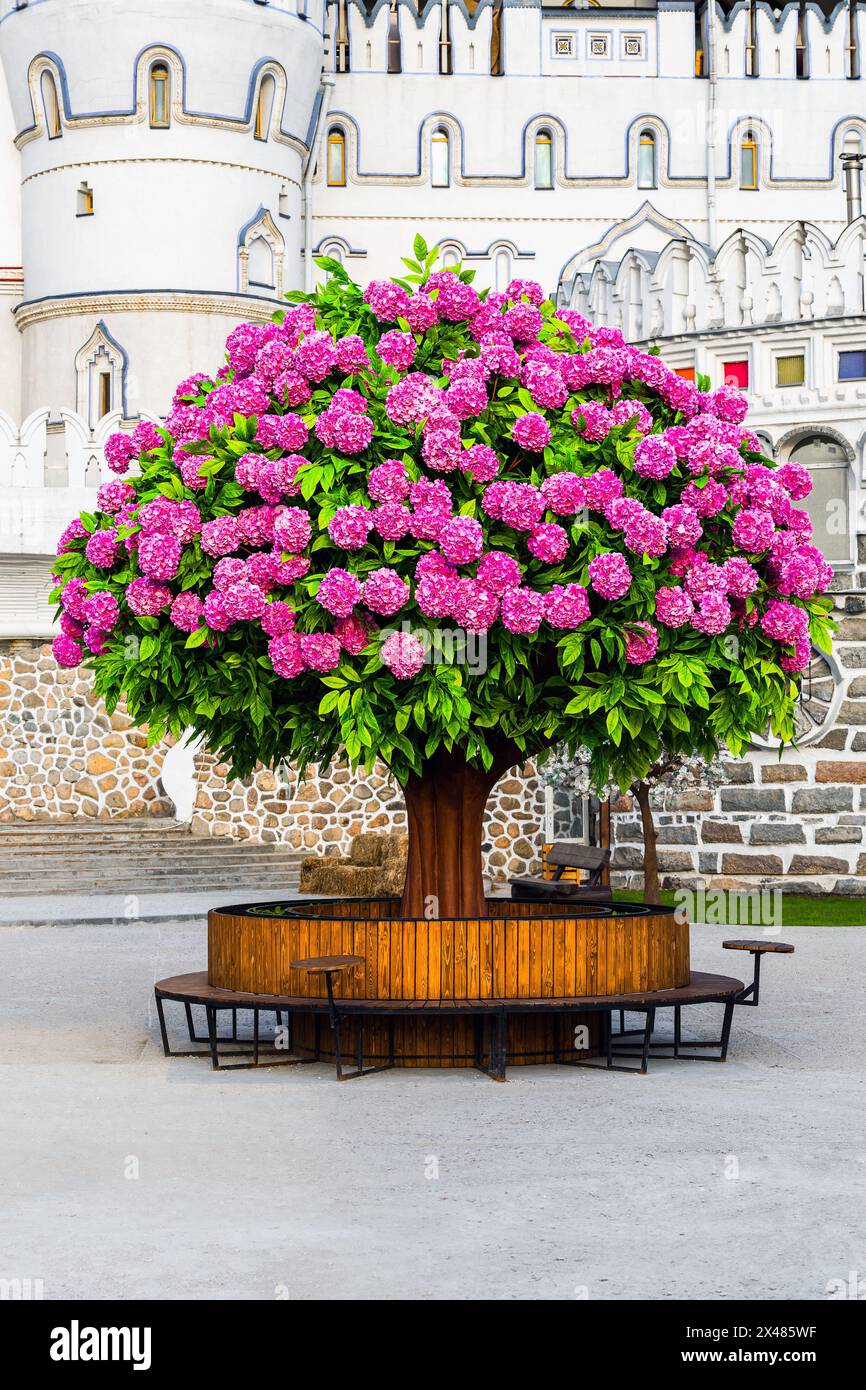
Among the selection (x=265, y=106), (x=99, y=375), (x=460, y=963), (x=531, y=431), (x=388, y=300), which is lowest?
(x=460, y=963)

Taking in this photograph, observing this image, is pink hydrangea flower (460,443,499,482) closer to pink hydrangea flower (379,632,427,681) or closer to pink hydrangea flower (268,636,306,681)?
pink hydrangea flower (379,632,427,681)

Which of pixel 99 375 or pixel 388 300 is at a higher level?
pixel 99 375

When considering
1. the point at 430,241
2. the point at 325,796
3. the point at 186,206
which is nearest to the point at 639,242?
the point at 430,241

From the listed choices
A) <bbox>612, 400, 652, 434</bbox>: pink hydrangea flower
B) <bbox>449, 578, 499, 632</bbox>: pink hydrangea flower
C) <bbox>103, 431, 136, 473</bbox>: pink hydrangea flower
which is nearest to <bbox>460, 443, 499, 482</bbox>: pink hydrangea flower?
<bbox>449, 578, 499, 632</bbox>: pink hydrangea flower

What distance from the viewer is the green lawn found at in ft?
60.9

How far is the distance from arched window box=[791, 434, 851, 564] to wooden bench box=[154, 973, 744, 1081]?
1171 cm

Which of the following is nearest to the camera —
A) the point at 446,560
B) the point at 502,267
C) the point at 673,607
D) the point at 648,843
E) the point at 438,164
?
the point at 446,560

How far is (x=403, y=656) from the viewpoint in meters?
8.93

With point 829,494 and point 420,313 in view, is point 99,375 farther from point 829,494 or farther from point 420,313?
point 420,313

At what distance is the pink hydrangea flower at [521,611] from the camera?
29.6 feet

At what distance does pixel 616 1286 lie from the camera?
530cm

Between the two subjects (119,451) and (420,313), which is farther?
(119,451)

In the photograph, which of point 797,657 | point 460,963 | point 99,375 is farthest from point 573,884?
point 99,375

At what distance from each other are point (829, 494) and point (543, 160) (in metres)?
20.5
